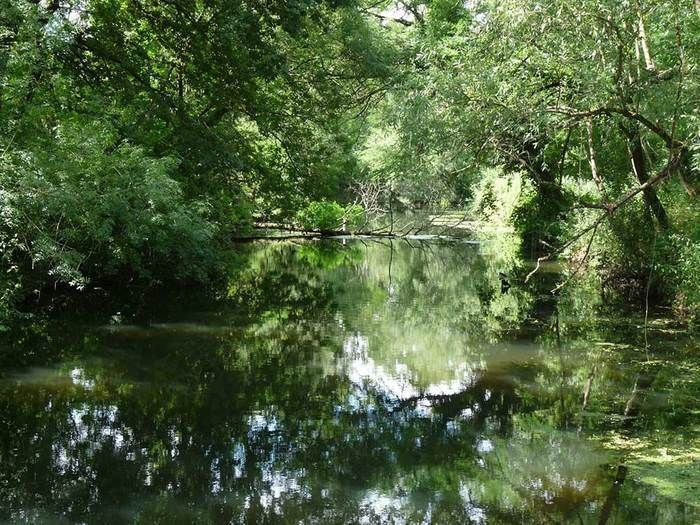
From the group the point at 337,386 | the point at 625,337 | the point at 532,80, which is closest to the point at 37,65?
the point at 337,386

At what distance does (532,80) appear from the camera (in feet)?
27.8

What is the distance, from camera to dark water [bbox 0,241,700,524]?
16.4 feet

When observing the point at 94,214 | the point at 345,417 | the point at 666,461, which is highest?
the point at 94,214

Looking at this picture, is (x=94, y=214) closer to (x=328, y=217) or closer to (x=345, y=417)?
(x=345, y=417)

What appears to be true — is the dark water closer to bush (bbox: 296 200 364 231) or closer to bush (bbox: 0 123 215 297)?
bush (bbox: 0 123 215 297)

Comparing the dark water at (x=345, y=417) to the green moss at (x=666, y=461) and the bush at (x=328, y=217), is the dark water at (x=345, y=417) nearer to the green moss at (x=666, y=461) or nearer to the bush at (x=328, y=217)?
the green moss at (x=666, y=461)

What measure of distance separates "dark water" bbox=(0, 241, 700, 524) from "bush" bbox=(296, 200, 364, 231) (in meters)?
14.9

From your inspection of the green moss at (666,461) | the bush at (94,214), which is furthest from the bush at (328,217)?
the green moss at (666,461)

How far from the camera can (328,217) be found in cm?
2841

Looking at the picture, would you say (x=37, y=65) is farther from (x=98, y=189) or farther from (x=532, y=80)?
(x=532, y=80)

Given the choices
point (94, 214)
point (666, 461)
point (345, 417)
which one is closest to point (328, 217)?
point (94, 214)

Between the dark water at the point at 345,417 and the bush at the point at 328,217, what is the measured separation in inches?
585

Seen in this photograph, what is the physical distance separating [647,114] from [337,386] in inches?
182

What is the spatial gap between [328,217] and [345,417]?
71.5 feet
